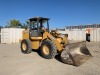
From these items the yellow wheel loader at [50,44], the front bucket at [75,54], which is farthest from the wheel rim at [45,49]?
the front bucket at [75,54]

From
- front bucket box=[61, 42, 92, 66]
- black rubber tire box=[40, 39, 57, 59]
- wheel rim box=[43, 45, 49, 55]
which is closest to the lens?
front bucket box=[61, 42, 92, 66]

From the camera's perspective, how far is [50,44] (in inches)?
433

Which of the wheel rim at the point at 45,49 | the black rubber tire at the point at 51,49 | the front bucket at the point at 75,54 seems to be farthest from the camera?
the wheel rim at the point at 45,49

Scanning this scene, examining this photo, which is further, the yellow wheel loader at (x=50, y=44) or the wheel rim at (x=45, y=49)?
the wheel rim at (x=45, y=49)

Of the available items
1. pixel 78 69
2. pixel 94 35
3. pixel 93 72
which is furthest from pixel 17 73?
pixel 94 35

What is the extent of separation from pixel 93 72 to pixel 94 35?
799 inches

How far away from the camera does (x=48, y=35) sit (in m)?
11.8

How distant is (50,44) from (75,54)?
5.49 feet

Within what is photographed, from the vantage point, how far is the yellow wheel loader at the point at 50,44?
992 cm

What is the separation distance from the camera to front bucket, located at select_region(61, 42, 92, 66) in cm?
952

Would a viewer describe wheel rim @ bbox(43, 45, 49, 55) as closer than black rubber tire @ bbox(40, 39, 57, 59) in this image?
No

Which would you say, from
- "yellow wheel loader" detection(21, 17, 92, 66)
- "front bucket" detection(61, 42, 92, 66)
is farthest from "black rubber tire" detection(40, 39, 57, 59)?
"front bucket" detection(61, 42, 92, 66)

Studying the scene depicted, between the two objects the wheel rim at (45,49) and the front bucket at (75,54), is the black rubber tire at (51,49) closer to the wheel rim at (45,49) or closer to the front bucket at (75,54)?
the wheel rim at (45,49)

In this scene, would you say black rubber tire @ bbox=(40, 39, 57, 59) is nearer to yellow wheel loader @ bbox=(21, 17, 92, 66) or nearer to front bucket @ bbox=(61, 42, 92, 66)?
yellow wheel loader @ bbox=(21, 17, 92, 66)
